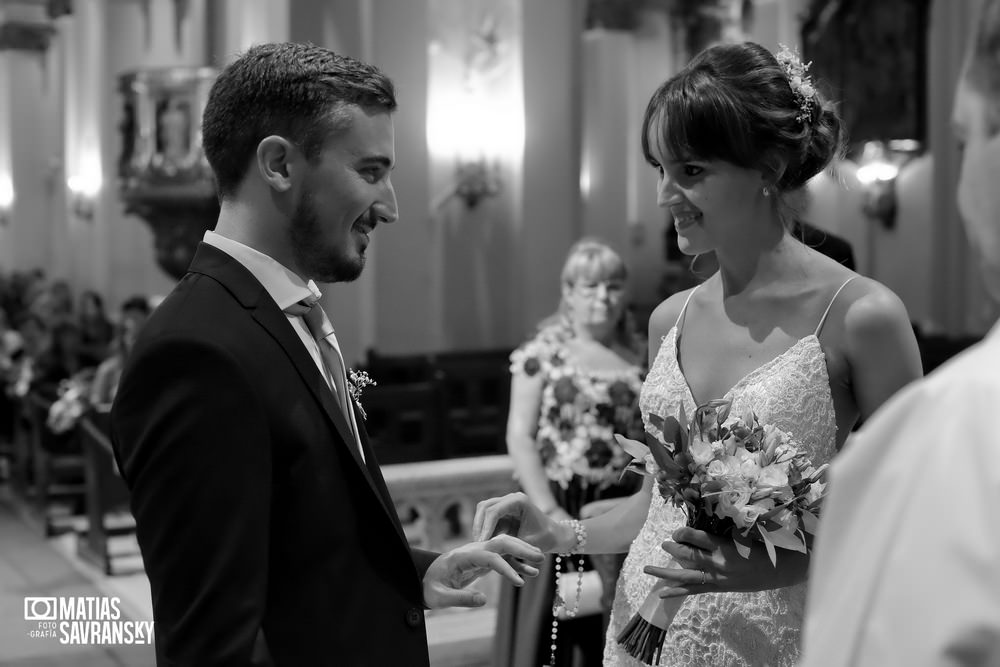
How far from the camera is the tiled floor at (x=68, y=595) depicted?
5.49 metres

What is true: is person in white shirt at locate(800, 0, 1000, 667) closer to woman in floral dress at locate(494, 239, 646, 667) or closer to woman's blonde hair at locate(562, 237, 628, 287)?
woman in floral dress at locate(494, 239, 646, 667)

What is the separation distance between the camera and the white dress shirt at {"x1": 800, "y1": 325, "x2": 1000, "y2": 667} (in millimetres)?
850

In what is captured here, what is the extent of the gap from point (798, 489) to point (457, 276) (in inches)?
461

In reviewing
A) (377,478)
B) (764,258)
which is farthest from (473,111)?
(377,478)

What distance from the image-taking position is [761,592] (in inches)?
94.2

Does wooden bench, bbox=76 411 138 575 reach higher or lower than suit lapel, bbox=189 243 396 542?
lower

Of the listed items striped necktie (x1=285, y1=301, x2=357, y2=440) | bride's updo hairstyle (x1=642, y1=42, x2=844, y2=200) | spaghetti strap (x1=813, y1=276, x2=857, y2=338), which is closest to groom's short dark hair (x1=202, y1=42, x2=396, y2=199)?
striped necktie (x1=285, y1=301, x2=357, y2=440)

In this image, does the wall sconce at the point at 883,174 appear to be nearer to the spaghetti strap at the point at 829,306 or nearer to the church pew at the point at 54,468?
the church pew at the point at 54,468

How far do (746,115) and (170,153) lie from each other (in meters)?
9.47

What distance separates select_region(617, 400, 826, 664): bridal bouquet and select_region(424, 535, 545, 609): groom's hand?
30 cm

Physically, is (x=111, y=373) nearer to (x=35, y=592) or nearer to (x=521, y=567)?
(x=35, y=592)

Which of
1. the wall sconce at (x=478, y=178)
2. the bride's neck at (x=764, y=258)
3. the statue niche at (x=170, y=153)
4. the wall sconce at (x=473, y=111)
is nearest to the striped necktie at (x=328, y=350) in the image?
the bride's neck at (x=764, y=258)

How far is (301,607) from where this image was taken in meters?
1.78

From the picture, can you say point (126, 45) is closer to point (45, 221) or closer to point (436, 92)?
point (436, 92)
